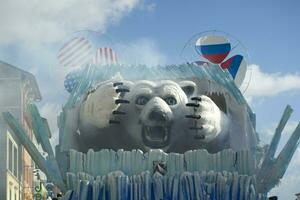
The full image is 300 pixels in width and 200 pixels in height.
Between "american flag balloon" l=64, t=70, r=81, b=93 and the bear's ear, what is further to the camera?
"american flag balloon" l=64, t=70, r=81, b=93

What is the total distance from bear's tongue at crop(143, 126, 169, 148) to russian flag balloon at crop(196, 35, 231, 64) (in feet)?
14.8

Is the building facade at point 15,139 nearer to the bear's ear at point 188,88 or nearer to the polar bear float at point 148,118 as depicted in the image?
the polar bear float at point 148,118

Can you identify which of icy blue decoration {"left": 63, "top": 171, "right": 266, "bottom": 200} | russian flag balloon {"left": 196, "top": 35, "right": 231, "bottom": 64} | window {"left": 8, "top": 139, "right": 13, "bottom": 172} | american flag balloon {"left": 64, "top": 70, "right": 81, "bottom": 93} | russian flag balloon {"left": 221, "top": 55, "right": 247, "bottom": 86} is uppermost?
window {"left": 8, "top": 139, "right": 13, "bottom": 172}

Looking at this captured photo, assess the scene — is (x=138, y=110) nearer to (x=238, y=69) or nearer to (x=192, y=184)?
(x=192, y=184)

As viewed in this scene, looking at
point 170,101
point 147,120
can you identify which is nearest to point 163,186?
point 147,120

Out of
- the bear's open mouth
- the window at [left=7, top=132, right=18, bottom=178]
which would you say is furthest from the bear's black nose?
the window at [left=7, top=132, right=18, bottom=178]

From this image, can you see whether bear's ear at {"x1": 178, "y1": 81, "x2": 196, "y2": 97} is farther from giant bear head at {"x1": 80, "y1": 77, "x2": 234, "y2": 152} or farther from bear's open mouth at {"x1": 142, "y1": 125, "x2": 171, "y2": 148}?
bear's open mouth at {"x1": 142, "y1": 125, "x2": 171, "y2": 148}

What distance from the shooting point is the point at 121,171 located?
23641 mm

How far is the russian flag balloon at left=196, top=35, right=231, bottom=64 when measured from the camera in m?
27.6

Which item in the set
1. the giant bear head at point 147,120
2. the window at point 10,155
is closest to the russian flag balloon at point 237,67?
the giant bear head at point 147,120

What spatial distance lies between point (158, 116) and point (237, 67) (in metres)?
5.21

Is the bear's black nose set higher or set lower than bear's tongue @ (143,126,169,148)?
higher

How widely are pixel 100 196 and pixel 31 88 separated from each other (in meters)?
28.1

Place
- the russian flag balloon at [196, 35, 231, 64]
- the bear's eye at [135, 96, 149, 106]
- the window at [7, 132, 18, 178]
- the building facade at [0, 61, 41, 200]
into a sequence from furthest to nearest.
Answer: the window at [7, 132, 18, 178] < the building facade at [0, 61, 41, 200] < the russian flag balloon at [196, 35, 231, 64] < the bear's eye at [135, 96, 149, 106]
